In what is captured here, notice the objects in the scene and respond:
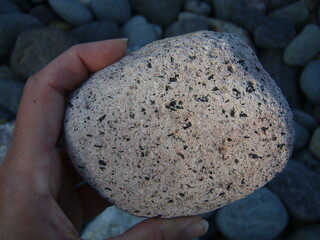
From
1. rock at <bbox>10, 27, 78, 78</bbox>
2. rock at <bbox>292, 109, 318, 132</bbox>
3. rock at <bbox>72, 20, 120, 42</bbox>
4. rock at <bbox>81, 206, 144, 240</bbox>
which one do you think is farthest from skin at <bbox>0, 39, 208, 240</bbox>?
rock at <bbox>292, 109, 318, 132</bbox>

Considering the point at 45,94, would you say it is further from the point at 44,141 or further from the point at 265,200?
the point at 265,200

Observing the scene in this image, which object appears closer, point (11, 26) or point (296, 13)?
point (11, 26)

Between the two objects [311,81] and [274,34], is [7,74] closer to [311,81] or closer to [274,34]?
[274,34]

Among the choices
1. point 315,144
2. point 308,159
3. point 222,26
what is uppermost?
point 222,26

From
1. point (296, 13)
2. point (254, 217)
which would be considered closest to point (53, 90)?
point (254, 217)

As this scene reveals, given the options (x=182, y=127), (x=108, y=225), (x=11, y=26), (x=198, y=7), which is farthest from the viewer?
(x=198, y=7)

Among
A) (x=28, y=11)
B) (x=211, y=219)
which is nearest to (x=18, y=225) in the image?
(x=211, y=219)

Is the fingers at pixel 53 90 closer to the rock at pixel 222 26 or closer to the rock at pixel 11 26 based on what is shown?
the rock at pixel 11 26
